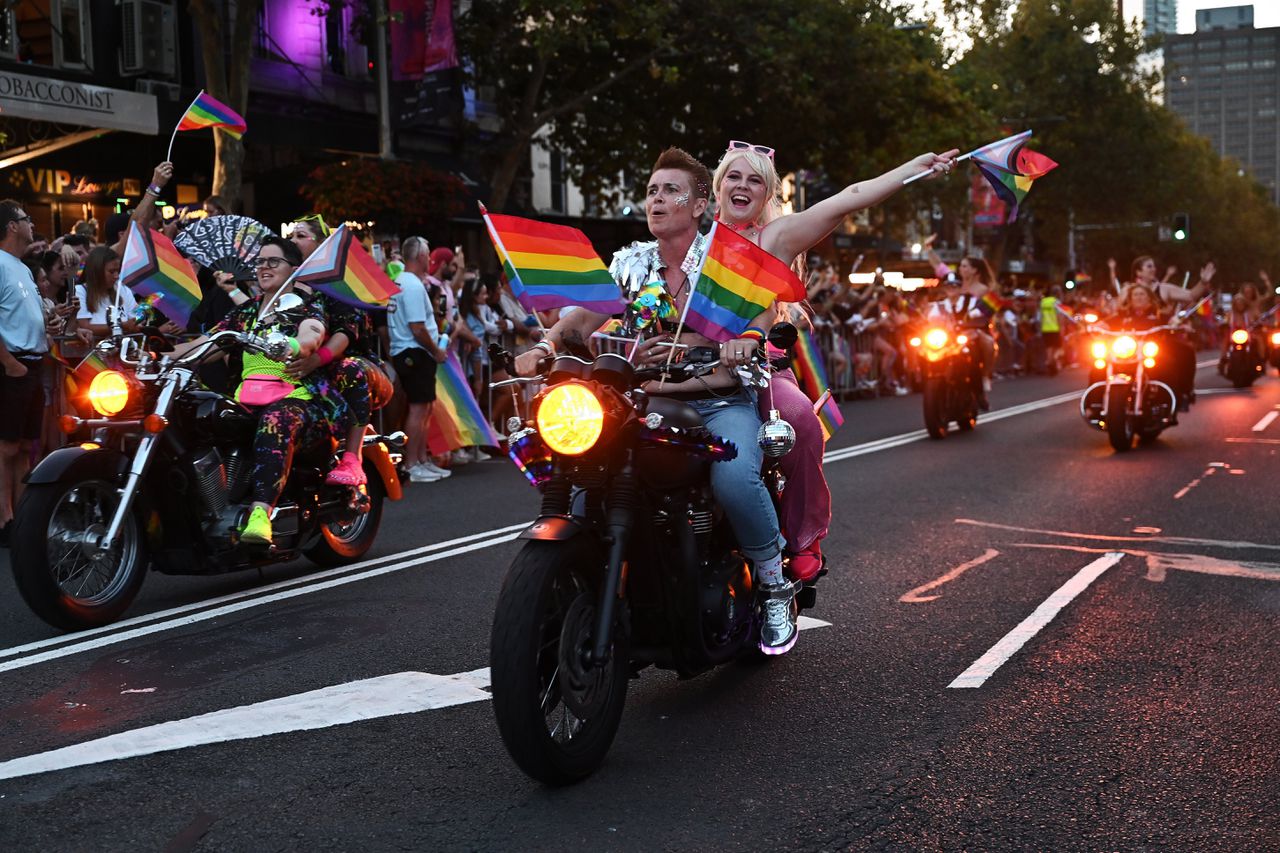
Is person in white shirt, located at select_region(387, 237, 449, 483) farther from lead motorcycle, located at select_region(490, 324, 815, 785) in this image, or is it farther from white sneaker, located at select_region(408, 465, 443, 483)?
lead motorcycle, located at select_region(490, 324, 815, 785)

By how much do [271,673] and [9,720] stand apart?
36.3 inches

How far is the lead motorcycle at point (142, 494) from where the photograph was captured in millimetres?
6359

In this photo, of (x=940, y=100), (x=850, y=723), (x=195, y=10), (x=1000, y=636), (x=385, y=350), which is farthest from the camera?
(x=940, y=100)

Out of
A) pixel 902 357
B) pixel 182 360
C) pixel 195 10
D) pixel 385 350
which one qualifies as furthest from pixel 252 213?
pixel 182 360

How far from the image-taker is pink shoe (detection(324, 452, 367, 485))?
777 cm

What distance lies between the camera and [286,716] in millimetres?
5035

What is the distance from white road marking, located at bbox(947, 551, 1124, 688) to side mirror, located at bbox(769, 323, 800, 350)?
157cm

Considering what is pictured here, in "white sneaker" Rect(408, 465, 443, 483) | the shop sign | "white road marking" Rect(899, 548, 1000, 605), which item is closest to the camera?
"white road marking" Rect(899, 548, 1000, 605)

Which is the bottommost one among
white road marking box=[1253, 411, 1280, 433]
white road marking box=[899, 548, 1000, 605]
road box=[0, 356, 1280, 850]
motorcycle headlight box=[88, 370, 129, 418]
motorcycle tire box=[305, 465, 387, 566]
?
white road marking box=[1253, 411, 1280, 433]

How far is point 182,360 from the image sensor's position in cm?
700

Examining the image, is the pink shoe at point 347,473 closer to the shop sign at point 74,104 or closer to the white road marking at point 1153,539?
the white road marking at point 1153,539

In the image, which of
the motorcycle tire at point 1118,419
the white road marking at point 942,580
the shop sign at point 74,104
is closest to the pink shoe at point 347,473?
the white road marking at point 942,580

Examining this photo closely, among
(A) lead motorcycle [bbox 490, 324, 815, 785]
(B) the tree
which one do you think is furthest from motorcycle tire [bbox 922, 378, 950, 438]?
(A) lead motorcycle [bbox 490, 324, 815, 785]

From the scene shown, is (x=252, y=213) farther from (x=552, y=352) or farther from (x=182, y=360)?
(x=552, y=352)
